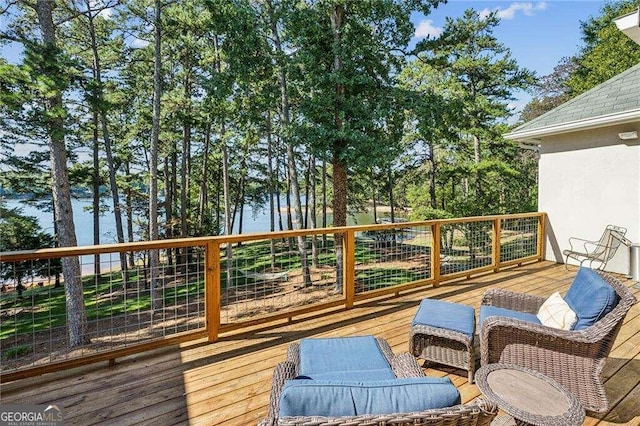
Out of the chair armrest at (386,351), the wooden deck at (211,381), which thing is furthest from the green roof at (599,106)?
the chair armrest at (386,351)

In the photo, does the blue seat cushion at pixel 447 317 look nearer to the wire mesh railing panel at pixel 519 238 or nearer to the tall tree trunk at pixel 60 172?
the wire mesh railing panel at pixel 519 238

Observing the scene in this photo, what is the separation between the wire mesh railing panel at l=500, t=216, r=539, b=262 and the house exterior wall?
0.27 m

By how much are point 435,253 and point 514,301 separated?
2002mm

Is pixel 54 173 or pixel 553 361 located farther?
pixel 54 173

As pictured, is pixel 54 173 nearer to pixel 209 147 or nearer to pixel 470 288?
pixel 470 288

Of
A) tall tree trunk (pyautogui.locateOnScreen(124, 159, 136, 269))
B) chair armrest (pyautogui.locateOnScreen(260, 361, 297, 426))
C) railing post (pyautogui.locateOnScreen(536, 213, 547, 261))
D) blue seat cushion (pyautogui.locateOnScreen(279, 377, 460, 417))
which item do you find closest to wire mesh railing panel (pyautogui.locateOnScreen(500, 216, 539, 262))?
railing post (pyautogui.locateOnScreen(536, 213, 547, 261))

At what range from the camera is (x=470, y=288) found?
16.9ft

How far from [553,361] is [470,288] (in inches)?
118

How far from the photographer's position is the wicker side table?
1.51 metres

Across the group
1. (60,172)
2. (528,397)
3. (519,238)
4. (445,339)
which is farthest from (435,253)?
(60,172)

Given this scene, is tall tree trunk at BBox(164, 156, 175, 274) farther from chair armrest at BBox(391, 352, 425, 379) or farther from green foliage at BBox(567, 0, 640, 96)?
green foliage at BBox(567, 0, 640, 96)

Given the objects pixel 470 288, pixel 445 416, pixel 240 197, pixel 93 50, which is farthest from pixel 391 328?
pixel 240 197

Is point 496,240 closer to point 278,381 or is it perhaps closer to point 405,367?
point 405,367

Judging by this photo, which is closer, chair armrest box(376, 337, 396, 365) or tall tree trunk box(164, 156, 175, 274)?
chair armrest box(376, 337, 396, 365)
